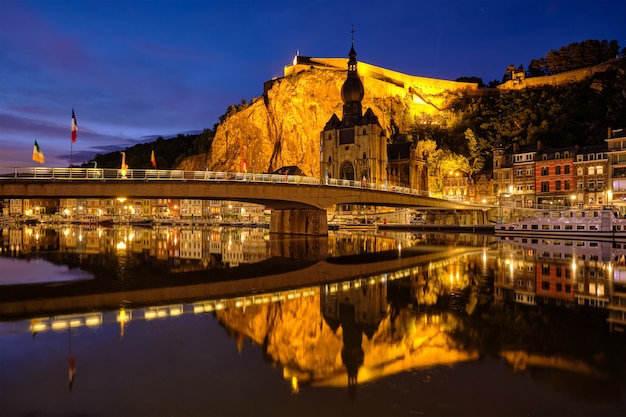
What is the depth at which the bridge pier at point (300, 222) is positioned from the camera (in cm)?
5356

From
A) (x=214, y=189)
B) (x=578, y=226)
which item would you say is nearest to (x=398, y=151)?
(x=578, y=226)

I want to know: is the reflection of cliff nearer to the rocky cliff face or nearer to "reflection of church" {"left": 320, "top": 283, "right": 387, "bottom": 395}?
"reflection of church" {"left": 320, "top": 283, "right": 387, "bottom": 395}

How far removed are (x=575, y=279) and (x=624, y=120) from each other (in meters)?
92.3

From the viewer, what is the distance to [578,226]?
57.8 meters

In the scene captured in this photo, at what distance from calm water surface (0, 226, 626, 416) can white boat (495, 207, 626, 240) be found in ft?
124

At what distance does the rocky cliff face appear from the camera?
121 m

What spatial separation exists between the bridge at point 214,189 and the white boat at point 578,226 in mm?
14096

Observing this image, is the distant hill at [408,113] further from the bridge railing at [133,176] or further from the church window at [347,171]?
the bridge railing at [133,176]

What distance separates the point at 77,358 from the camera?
1029 cm

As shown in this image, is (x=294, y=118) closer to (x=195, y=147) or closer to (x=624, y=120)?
(x=195, y=147)

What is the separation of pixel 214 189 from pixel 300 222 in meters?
17.1

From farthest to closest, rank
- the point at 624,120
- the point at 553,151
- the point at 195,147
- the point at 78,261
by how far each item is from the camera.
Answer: the point at 195,147 < the point at 624,120 < the point at 553,151 < the point at 78,261

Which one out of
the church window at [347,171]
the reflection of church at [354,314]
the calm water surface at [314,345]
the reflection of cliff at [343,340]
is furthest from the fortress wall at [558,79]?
the reflection of cliff at [343,340]

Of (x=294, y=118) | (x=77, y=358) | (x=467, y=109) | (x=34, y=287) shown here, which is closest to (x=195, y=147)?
(x=294, y=118)
